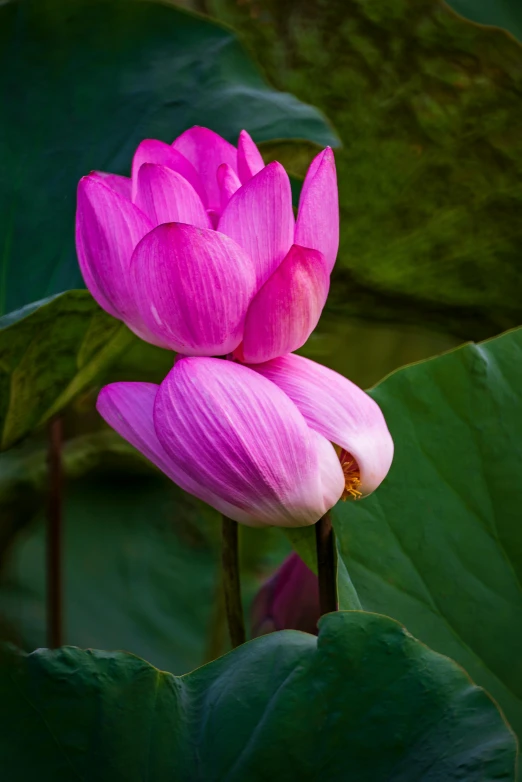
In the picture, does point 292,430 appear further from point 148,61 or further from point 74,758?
point 148,61

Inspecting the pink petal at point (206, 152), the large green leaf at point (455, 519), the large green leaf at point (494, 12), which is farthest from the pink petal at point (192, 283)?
the large green leaf at point (494, 12)

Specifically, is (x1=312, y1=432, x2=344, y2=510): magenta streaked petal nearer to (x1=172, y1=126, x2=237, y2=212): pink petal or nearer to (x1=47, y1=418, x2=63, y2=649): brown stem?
(x1=172, y1=126, x2=237, y2=212): pink petal

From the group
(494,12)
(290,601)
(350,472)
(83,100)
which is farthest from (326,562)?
(494,12)

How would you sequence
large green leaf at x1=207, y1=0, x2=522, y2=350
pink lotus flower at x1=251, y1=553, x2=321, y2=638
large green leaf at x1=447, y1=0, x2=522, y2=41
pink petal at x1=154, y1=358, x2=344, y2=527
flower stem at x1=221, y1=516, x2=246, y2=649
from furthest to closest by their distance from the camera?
large green leaf at x1=447, y1=0, x2=522, y2=41 < large green leaf at x1=207, y1=0, x2=522, y2=350 < pink lotus flower at x1=251, y1=553, x2=321, y2=638 < flower stem at x1=221, y1=516, x2=246, y2=649 < pink petal at x1=154, y1=358, x2=344, y2=527

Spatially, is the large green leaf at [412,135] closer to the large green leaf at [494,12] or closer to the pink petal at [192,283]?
the large green leaf at [494,12]

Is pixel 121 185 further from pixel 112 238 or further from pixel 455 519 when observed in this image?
pixel 455 519

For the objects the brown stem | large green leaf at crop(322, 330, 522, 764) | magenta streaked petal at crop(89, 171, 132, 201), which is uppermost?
magenta streaked petal at crop(89, 171, 132, 201)

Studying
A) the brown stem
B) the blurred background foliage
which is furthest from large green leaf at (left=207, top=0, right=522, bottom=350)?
the brown stem
